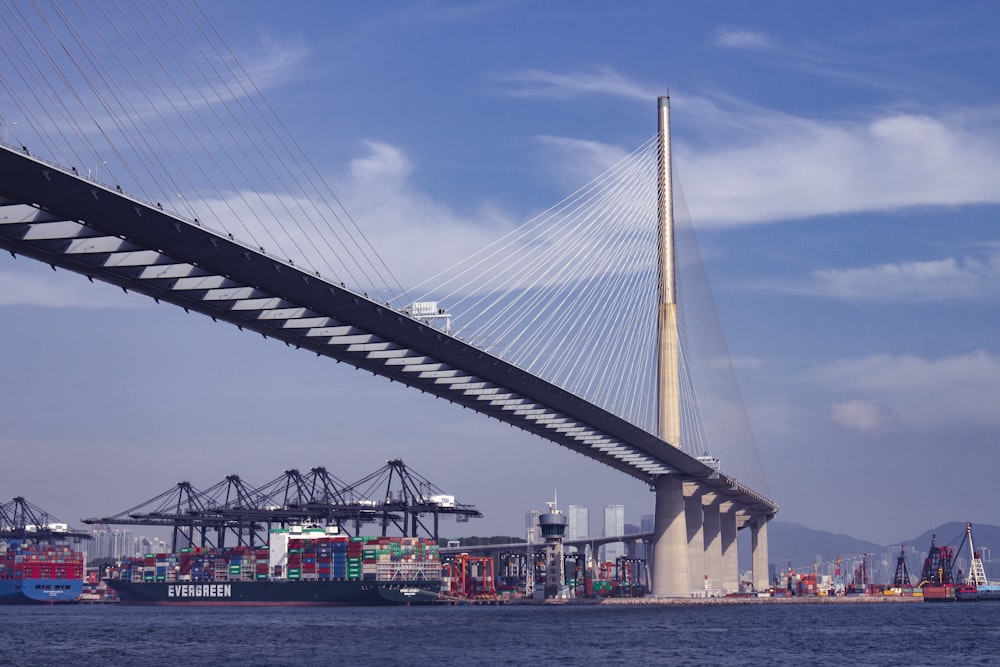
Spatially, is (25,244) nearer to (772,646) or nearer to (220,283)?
(220,283)

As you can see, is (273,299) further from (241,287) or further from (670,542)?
(670,542)

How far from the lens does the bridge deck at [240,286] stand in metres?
30.3

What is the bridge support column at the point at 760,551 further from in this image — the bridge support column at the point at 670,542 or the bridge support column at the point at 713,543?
the bridge support column at the point at 670,542

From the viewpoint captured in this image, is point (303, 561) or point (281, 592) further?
point (303, 561)

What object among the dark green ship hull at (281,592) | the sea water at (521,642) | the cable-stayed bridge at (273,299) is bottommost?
the dark green ship hull at (281,592)

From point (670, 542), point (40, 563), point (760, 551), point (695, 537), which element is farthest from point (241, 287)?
point (40, 563)

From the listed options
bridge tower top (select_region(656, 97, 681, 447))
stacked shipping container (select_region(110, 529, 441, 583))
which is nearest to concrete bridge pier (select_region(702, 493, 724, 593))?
bridge tower top (select_region(656, 97, 681, 447))

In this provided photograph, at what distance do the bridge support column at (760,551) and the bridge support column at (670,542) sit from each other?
3761 cm

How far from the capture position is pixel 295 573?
392 feet

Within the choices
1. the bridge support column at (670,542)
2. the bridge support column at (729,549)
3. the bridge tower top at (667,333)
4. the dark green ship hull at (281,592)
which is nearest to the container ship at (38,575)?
the dark green ship hull at (281,592)

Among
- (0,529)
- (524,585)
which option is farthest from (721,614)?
(0,529)

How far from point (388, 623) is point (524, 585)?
75177 mm

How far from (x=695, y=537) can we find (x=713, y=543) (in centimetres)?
976

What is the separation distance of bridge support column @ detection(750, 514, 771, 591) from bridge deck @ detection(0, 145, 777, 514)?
218 ft
